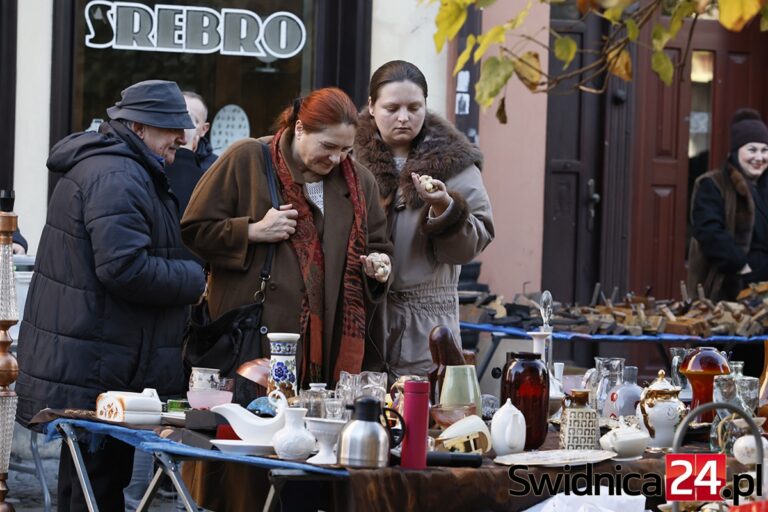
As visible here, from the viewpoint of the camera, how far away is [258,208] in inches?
205

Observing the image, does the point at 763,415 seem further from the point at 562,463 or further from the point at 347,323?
the point at 347,323

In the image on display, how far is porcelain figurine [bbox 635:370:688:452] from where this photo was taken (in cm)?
450

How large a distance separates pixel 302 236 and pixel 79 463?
3.93 ft

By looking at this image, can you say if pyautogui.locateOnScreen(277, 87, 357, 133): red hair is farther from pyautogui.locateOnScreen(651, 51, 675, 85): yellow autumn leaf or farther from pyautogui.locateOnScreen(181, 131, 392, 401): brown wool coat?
pyautogui.locateOnScreen(651, 51, 675, 85): yellow autumn leaf

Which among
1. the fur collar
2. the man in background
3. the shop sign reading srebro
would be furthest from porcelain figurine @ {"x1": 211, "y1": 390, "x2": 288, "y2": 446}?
the shop sign reading srebro

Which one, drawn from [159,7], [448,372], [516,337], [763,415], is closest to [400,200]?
[448,372]

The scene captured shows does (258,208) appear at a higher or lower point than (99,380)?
higher

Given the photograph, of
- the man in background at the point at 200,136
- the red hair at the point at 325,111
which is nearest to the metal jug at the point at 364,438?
the red hair at the point at 325,111

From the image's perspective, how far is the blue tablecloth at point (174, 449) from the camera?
3.92 m

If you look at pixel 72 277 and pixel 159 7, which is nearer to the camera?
pixel 72 277

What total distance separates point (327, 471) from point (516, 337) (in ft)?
13.2

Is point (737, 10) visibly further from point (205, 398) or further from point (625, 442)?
point (205, 398)

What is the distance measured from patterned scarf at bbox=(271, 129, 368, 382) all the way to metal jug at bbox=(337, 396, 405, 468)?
1191mm

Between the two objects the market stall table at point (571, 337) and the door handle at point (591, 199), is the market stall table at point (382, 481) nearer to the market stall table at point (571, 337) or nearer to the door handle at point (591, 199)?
the market stall table at point (571, 337)
